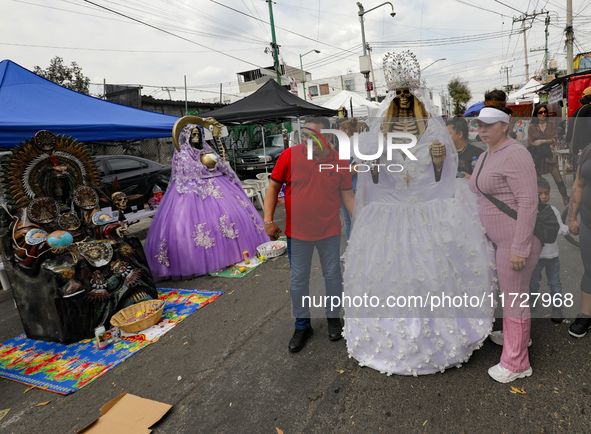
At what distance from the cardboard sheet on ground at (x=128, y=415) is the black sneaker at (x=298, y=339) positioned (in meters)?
1.10

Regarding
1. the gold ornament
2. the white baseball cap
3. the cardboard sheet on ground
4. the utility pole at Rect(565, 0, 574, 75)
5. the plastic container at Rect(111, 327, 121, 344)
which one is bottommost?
the cardboard sheet on ground

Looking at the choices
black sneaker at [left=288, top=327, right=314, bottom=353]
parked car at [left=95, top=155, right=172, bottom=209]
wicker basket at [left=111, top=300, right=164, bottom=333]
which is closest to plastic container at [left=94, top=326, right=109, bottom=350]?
wicker basket at [left=111, top=300, right=164, bottom=333]

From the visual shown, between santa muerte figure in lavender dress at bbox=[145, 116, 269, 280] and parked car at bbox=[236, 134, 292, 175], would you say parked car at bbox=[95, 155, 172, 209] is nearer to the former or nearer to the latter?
santa muerte figure in lavender dress at bbox=[145, 116, 269, 280]

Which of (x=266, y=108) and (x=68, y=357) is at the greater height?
(x=266, y=108)

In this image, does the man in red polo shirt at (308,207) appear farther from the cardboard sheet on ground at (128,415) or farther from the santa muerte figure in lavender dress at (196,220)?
the santa muerte figure in lavender dress at (196,220)

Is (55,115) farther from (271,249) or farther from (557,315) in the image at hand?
(557,315)

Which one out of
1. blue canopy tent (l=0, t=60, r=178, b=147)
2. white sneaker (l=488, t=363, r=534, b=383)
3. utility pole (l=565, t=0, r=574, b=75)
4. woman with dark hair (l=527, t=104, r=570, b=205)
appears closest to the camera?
white sneaker (l=488, t=363, r=534, b=383)

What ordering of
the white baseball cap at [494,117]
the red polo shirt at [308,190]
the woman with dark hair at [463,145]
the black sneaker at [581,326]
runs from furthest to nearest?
the woman with dark hair at [463,145]
the red polo shirt at [308,190]
the black sneaker at [581,326]
the white baseball cap at [494,117]

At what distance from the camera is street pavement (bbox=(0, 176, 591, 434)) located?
2299 mm

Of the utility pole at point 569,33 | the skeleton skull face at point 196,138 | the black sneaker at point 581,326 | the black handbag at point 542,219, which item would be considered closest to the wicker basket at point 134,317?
the skeleton skull face at point 196,138

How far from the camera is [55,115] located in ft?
20.6

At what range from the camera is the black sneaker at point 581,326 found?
2.91 m

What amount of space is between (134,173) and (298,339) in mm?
8303

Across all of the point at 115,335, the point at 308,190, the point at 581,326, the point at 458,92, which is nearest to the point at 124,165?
the point at 115,335
